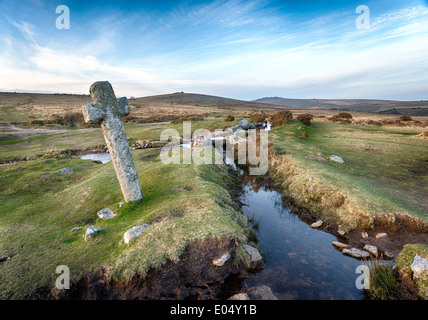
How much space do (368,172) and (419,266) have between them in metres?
13.8

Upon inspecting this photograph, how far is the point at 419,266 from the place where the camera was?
678 cm

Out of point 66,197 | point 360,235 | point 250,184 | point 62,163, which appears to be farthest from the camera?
point 62,163

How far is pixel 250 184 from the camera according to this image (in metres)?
19.1

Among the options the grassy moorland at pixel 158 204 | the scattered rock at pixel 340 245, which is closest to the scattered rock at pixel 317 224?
the grassy moorland at pixel 158 204

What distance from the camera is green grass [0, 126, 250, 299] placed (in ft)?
22.7

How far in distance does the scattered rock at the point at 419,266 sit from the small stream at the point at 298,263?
1.94 meters

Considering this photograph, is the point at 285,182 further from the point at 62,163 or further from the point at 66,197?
the point at 62,163

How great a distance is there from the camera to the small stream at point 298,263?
7371mm

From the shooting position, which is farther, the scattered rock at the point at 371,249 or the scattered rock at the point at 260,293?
the scattered rock at the point at 371,249

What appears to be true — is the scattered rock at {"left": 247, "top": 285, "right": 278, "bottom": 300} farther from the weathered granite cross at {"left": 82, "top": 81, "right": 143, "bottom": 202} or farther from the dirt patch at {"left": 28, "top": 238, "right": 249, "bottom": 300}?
the weathered granite cross at {"left": 82, "top": 81, "right": 143, "bottom": 202}

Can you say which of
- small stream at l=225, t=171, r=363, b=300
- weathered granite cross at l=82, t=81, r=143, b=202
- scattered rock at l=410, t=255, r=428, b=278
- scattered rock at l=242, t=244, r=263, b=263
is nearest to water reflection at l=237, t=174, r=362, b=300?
small stream at l=225, t=171, r=363, b=300

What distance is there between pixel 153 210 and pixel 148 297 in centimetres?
440

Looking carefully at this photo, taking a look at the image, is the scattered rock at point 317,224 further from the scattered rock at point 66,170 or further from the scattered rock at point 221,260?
the scattered rock at point 66,170

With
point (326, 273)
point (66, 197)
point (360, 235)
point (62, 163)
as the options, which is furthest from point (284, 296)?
point (62, 163)
